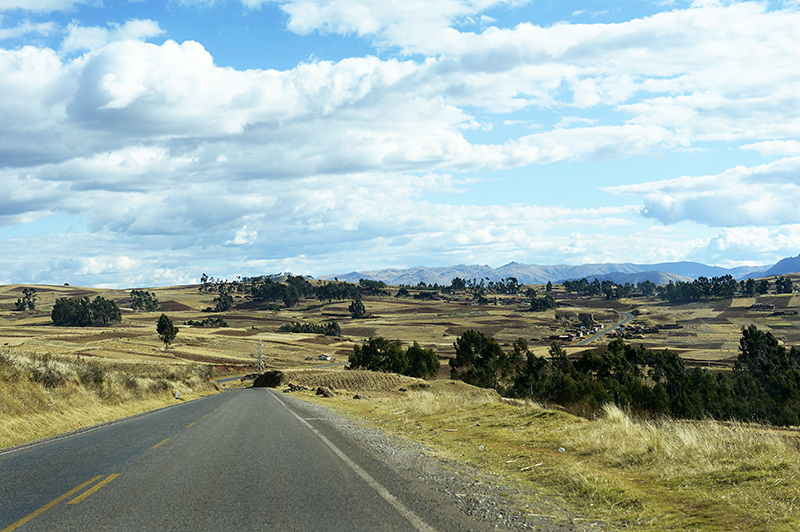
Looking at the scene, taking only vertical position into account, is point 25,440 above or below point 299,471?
below

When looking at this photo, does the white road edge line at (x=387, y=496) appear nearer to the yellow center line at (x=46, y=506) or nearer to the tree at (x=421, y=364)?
the yellow center line at (x=46, y=506)

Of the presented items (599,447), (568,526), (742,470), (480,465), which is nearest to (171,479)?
(480,465)

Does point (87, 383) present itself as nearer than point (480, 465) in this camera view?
No

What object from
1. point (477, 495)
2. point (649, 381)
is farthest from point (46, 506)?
point (649, 381)

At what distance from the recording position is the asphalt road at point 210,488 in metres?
8.09

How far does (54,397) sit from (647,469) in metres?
25.7

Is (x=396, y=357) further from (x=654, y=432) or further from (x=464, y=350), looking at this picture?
(x=654, y=432)

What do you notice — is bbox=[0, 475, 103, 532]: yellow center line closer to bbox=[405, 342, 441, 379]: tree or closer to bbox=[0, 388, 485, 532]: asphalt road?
bbox=[0, 388, 485, 532]: asphalt road

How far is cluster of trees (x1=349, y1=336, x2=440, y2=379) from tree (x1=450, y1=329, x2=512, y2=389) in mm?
6081

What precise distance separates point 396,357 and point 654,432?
99.4 m

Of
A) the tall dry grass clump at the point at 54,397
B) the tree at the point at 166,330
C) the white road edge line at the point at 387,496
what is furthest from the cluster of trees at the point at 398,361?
the white road edge line at the point at 387,496

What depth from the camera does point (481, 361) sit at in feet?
336

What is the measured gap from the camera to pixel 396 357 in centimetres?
11206

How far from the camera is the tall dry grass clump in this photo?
21266 mm
